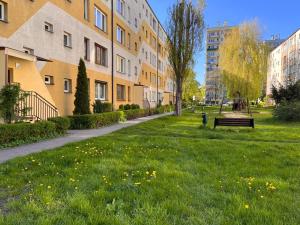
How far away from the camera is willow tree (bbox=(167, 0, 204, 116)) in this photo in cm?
2989

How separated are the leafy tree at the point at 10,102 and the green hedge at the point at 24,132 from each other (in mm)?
874

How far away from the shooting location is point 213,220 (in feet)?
13.4

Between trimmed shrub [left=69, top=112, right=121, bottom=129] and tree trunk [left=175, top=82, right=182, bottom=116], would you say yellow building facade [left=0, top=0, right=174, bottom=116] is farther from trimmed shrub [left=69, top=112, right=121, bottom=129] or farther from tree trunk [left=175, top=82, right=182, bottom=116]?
tree trunk [left=175, top=82, right=182, bottom=116]

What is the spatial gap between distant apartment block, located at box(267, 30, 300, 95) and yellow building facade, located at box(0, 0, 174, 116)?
117ft

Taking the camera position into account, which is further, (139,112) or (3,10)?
(139,112)

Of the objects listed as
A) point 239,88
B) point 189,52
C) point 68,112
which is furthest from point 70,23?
point 239,88

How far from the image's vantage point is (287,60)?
7681 cm

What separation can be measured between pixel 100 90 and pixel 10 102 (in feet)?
45.0

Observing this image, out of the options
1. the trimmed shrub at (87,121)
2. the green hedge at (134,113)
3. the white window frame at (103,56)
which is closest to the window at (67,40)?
the trimmed shrub at (87,121)

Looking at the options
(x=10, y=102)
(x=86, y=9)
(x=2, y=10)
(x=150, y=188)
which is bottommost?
(x=150, y=188)

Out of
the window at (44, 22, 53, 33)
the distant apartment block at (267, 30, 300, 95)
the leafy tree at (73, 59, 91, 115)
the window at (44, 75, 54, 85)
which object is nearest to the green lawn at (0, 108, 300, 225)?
the window at (44, 75, 54, 85)

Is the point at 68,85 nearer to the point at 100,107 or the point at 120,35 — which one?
the point at 100,107

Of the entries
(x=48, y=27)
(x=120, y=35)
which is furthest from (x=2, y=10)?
(x=120, y=35)

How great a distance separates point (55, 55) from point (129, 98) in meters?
16.3
